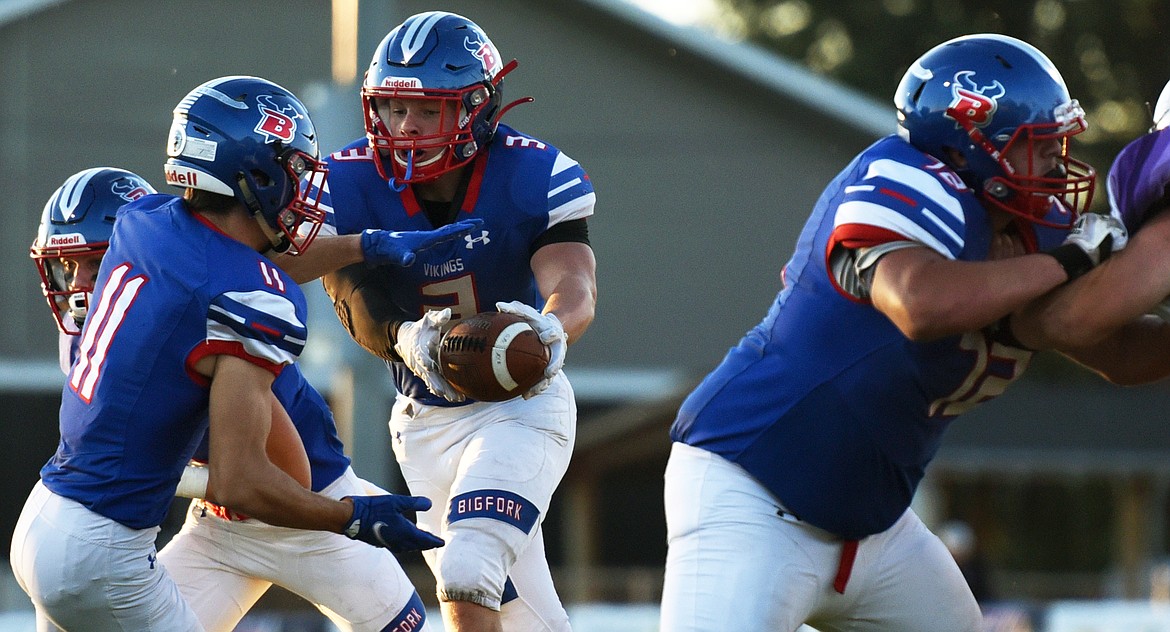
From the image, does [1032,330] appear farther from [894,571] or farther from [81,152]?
[81,152]

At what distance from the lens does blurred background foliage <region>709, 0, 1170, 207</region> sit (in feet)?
75.5

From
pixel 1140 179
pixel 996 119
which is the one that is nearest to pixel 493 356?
pixel 996 119

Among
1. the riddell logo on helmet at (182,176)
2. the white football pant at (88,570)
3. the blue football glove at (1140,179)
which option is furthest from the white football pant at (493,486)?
the blue football glove at (1140,179)

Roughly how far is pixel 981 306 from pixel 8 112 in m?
12.6

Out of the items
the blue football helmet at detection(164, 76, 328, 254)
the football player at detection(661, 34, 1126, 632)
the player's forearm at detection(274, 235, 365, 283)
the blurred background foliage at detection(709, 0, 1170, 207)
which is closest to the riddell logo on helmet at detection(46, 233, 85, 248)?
the player's forearm at detection(274, 235, 365, 283)

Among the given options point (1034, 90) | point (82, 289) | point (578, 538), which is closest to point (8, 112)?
point (578, 538)

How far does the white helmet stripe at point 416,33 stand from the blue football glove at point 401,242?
0.61m

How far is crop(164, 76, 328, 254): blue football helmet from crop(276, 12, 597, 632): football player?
0.70 m

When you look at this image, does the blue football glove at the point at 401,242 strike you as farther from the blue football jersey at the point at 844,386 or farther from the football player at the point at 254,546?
the blue football jersey at the point at 844,386

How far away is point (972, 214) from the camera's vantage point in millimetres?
3732

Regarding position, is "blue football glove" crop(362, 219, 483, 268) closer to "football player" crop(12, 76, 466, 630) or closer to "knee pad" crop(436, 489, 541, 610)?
"football player" crop(12, 76, 466, 630)

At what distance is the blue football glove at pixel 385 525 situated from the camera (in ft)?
12.7

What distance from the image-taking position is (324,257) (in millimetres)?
4527

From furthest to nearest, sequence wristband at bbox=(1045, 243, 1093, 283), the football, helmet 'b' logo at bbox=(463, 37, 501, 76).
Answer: helmet 'b' logo at bbox=(463, 37, 501, 76) < the football < wristband at bbox=(1045, 243, 1093, 283)
